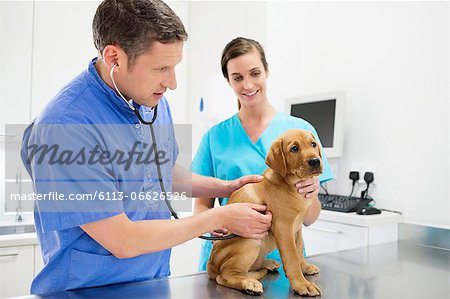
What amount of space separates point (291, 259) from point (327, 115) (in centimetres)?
152

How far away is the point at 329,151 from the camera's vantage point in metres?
2.35

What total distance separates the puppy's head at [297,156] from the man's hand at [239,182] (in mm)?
131

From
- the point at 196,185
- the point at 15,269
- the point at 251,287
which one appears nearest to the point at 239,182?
the point at 196,185

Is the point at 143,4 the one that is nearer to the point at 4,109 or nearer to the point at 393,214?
the point at 393,214

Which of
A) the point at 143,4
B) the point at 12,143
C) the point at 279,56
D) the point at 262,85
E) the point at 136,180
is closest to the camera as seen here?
the point at 143,4

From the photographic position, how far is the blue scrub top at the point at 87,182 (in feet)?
2.86

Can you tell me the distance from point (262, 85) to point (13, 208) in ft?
6.63

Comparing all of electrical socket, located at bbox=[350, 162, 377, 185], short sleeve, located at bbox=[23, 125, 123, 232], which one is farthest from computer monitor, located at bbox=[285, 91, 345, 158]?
short sleeve, located at bbox=[23, 125, 123, 232]

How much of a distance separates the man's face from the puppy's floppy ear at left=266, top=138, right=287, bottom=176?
1.01 feet

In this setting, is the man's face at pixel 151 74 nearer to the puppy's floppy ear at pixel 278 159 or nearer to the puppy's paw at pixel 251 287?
the puppy's floppy ear at pixel 278 159

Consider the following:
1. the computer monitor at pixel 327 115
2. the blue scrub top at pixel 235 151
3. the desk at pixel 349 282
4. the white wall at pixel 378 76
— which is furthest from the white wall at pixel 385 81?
the blue scrub top at pixel 235 151

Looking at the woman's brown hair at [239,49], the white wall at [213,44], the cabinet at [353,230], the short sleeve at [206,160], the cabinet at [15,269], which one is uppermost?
the white wall at [213,44]

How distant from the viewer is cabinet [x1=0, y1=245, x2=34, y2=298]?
7.05 ft

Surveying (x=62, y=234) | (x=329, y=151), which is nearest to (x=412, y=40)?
(x=329, y=151)
